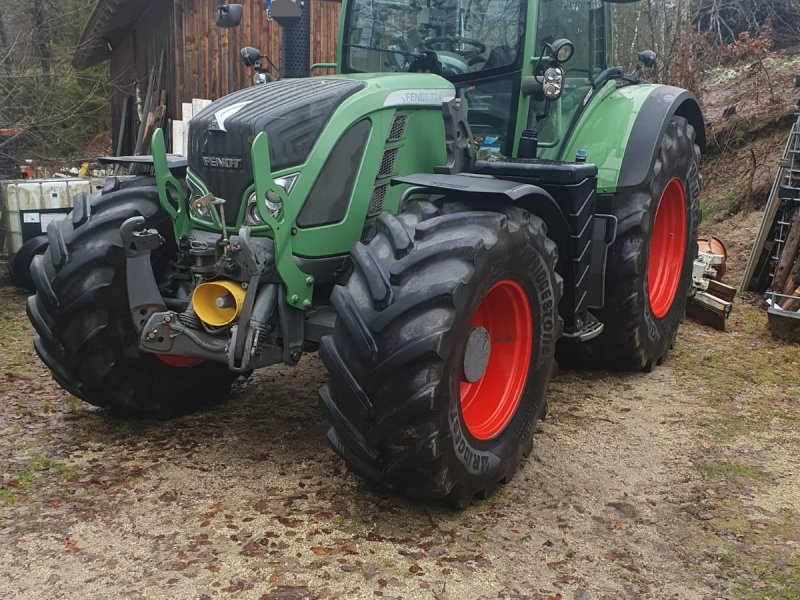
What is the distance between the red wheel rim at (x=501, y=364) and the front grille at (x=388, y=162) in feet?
2.52

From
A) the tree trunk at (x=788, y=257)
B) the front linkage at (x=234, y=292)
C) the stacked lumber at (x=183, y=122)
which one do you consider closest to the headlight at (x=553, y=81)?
the front linkage at (x=234, y=292)

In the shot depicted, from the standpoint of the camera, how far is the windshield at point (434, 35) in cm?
446

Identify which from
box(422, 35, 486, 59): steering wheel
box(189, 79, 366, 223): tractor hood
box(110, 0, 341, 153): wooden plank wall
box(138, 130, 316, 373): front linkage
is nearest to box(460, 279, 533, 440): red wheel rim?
box(138, 130, 316, 373): front linkage

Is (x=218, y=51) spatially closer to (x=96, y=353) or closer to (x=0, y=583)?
(x=96, y=353)

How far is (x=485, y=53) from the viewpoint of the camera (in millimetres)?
4531

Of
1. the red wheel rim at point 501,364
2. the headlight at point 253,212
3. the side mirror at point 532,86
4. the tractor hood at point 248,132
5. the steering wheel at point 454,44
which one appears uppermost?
the steering wheel at point 454,44

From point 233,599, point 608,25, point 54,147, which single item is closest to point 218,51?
point 54,147

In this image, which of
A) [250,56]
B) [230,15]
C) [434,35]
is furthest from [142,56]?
[434,35]

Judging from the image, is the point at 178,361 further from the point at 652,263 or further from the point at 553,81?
the point at 652,263

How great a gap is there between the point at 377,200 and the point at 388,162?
0.62 feet

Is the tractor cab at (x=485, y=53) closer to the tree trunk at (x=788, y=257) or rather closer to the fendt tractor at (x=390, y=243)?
the fendt tractor at (x=390, y=243)

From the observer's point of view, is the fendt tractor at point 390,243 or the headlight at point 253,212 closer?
the fendt tractor at point 390,243

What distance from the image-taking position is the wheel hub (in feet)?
11.4

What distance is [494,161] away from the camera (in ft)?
14.1
